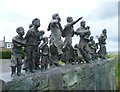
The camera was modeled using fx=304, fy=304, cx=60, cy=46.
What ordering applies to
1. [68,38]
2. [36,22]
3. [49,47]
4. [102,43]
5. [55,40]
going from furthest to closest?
[102,43], [68,38], [55,40], [49,47], [36,22]

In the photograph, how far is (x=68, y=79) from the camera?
585 centimetres

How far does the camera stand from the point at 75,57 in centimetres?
772

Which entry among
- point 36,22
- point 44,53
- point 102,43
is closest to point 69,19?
point 44,53

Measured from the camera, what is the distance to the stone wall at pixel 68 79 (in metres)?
4.41

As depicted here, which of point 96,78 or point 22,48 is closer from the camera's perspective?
point 22,48

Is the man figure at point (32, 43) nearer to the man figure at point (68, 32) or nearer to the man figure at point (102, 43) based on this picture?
the man figure at point (68, 32)

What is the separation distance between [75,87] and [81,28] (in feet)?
7.81

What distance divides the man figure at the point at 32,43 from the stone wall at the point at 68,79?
24 cm

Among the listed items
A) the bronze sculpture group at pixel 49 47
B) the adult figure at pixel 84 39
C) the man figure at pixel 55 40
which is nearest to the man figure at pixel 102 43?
the bronze sculpture group at pixel 49 47

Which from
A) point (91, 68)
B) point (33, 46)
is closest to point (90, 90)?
point (91, 68)

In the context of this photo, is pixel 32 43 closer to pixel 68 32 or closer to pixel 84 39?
pixel 68 32

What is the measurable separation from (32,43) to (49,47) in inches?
39.8

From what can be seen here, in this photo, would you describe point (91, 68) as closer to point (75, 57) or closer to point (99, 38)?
point (75, 57)

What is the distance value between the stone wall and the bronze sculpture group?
248 millimetres
